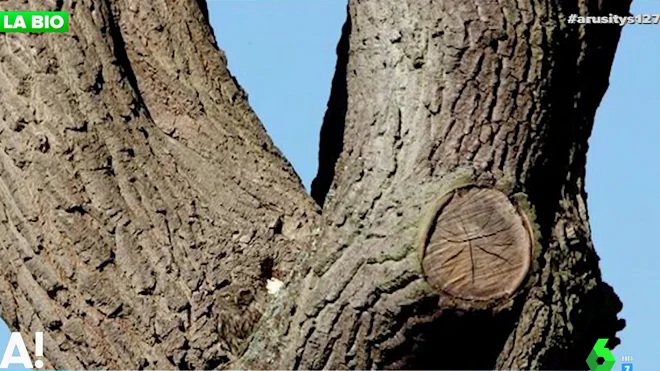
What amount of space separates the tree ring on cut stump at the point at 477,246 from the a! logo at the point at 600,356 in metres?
0.55

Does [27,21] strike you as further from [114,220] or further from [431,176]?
[431,176]

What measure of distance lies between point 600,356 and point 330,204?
890 millimetres

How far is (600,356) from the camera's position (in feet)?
14.2

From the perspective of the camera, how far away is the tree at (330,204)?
3.79 m

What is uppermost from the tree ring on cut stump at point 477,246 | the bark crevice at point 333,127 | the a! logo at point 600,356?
the bark crevice at point 333,127

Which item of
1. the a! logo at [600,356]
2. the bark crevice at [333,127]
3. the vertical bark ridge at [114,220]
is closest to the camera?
the vertical bark ridge at [114,220]

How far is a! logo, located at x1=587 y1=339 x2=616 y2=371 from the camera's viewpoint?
4250 millimetres

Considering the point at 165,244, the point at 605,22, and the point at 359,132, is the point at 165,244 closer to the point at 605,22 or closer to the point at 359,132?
the point at 359,132

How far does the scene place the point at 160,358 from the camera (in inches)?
161

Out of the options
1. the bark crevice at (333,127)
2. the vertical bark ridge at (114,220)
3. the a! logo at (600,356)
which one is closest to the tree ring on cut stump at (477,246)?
the a! logo at (600,356)

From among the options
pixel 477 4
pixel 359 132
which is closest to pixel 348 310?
pixel 359 132

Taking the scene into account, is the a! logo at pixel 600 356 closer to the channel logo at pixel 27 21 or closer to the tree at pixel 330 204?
the tree at pixel 330 204

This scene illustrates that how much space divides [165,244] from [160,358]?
29 centimetres

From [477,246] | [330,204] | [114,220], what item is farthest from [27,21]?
[477,246]
